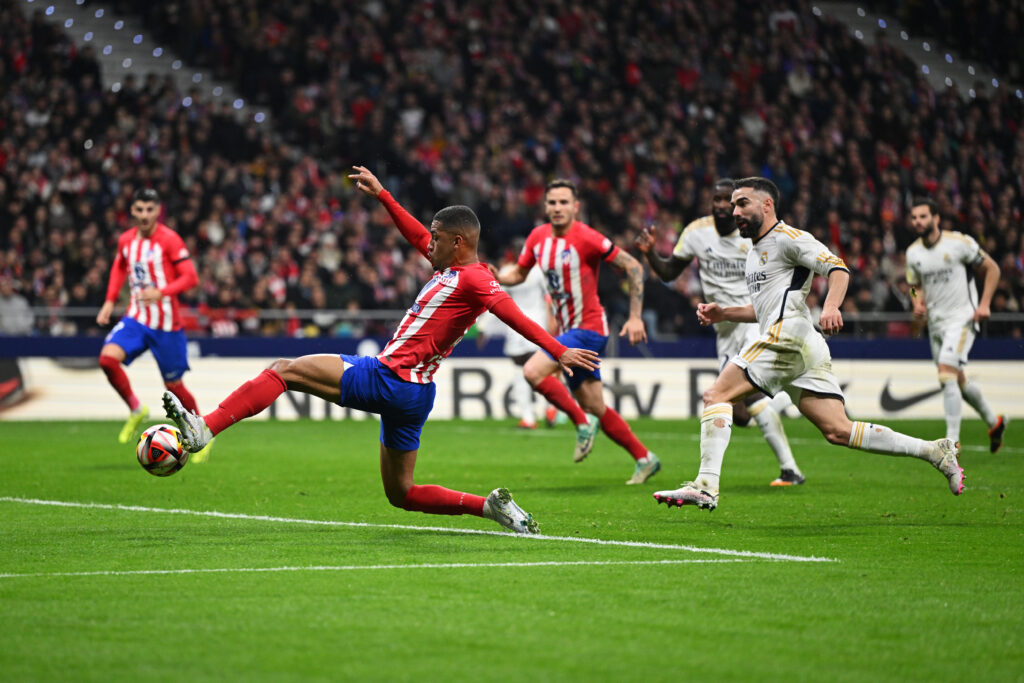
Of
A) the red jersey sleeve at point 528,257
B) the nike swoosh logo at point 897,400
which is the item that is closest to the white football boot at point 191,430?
the red jersey sleeve at point 528,257

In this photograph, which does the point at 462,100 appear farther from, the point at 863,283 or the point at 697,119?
the point at 863,283

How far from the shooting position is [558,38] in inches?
1194

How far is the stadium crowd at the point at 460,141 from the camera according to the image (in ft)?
76.5

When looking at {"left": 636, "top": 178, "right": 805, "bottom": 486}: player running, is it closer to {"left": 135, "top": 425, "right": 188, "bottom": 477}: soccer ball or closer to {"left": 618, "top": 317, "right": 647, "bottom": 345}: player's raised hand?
{"left": 618, "top": 317, "right": 647, "bottom": 345}: player's raised hand

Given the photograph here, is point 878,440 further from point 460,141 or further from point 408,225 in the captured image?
point 460,141

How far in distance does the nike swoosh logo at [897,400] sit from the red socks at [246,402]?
15.6 metres

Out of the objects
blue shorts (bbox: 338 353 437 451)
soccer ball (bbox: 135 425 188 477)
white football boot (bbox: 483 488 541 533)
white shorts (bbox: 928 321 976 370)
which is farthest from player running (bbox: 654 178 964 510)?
white shorts (bbox: 928 321 976 370)

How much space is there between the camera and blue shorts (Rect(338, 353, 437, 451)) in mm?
7543

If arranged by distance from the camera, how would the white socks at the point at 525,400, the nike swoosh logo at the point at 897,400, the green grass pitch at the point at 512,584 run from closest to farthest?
1. the green grass pitch at the point at 512,584
2. the white socks at the point at 525,400
3. the nike swoosh logo at the point at 897,400

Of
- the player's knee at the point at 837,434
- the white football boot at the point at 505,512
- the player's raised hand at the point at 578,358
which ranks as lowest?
the white football boot at the point at 505,512

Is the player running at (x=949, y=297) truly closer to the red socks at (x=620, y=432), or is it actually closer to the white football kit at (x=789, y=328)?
the red socks at (x=620, y=432)

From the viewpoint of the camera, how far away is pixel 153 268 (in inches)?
571

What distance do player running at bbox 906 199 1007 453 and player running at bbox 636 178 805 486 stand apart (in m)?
3.06

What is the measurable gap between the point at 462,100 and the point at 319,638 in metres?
24.1
